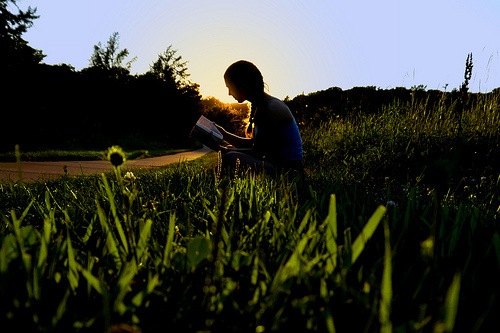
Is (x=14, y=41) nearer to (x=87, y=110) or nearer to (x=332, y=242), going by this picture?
(x=87, y=110)

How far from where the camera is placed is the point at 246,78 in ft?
13.1

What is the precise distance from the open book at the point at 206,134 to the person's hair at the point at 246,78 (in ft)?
1.99

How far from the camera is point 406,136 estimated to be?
5020mm

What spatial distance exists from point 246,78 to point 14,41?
14.6 meters

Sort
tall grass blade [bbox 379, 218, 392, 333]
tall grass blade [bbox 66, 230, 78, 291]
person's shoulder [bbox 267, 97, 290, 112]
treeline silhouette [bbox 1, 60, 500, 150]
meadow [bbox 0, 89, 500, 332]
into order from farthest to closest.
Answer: treeline silhouette [bbox 1, 60, 500, 150] < person's shoulder [bbox 267, 97, 290, 112] < tall grass blade [bbox 66, 230, 78, 291] < meadow [bbox 0, 89, 500, 332] < tall grass blade [bbox 379, 218, 392, 333]

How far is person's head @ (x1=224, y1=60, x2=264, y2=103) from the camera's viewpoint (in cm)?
399

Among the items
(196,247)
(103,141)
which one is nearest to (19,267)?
(196,247)

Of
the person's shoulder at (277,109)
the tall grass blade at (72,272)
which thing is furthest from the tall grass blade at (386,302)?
the person's shoulder at (277,109)

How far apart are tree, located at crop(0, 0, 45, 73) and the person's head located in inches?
518

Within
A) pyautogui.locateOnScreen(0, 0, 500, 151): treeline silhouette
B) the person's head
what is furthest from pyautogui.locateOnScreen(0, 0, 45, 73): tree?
the person's head

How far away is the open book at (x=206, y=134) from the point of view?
3480 millimetres

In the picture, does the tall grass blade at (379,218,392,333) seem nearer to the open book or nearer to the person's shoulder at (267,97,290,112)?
the open book

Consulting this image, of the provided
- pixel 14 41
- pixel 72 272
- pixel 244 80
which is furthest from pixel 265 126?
pixel 14 41

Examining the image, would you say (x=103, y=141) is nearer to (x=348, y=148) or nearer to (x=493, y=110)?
(x=348, y=148)
